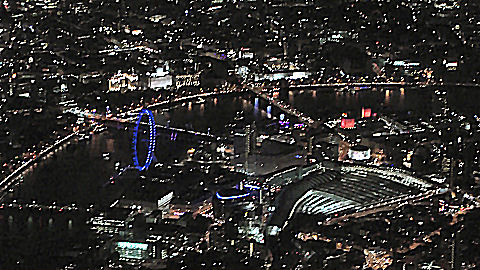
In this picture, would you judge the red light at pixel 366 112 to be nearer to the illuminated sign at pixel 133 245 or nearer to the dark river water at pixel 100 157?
the dark river water at pixel 100 157

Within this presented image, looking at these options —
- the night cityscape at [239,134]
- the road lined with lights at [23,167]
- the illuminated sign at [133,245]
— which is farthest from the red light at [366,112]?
the illuminated sign at [133,245]

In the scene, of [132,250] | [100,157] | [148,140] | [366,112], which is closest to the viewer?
[132,250]

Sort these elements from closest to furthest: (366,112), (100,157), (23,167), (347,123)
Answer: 1. (23,167)
2. (100,157)
3. (347,123)
4. (366,112)

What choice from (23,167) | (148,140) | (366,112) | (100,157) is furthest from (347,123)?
(23,167)

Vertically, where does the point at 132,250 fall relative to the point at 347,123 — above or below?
below

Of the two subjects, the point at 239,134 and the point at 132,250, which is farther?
the point at 239,134

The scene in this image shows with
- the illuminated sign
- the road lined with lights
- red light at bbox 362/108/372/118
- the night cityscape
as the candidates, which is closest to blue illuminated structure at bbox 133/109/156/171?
the night cityscape

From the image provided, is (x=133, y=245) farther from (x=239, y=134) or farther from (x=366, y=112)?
(x=366, y=112)

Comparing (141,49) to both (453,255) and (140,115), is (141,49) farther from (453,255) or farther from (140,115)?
(453,255)
